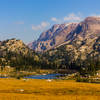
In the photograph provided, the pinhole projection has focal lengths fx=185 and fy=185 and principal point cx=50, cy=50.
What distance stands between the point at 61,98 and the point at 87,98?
990cm

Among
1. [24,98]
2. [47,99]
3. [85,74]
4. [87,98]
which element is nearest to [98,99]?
[87,98]

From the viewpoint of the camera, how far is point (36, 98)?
6950 cm

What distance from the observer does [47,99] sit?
2689 inches

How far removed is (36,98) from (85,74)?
12256 centimetres

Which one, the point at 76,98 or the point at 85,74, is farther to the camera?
the point at 85,74

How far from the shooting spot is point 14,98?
69.4 meters

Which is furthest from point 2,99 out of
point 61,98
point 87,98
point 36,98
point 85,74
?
point 85,74

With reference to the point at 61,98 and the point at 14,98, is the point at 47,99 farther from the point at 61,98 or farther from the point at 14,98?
the point at 14,98

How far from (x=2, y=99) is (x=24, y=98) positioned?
7.95 metres

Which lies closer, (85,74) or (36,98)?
(36,98)

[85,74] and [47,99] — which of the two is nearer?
[47,99]

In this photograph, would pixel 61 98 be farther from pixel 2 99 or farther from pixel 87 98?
pixel 2 99

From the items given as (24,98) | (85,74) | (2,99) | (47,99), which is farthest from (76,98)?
(85,74)

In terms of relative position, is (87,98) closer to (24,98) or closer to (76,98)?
(76,98)
